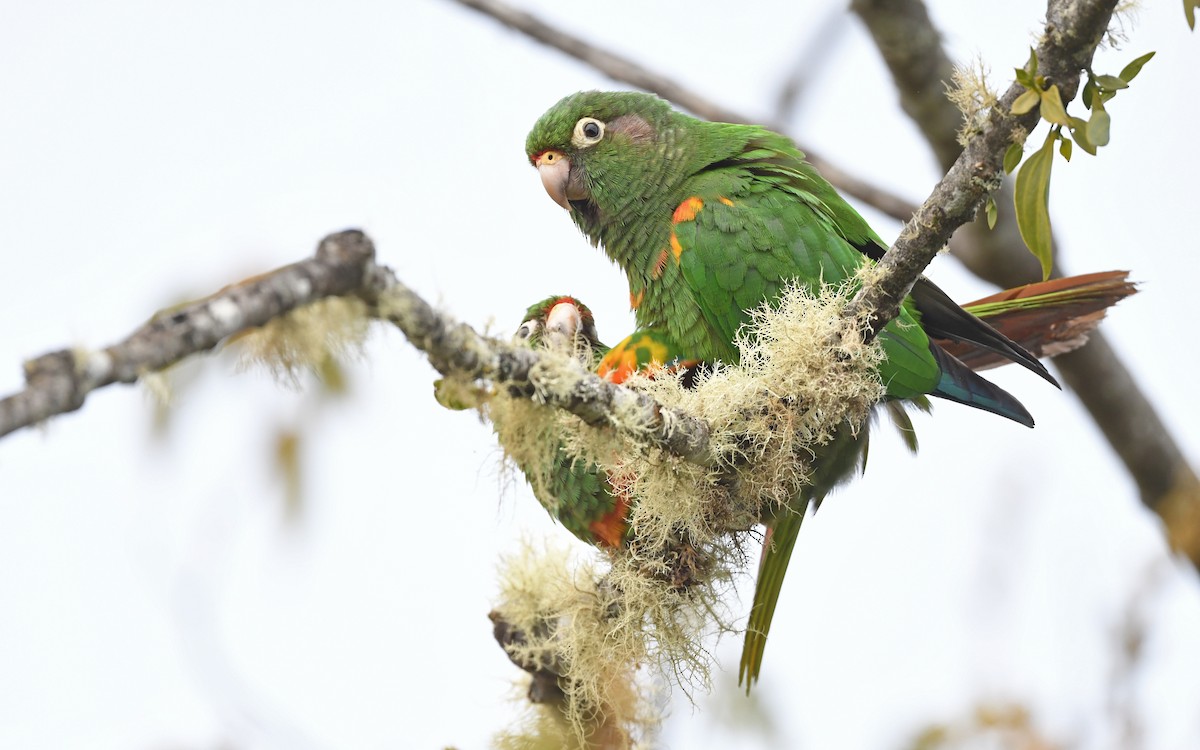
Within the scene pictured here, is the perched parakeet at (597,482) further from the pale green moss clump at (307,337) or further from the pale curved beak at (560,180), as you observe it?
the pale green moss clump at (307,337)

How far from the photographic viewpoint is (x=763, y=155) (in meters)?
3.67

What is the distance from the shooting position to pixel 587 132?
13.1 ft

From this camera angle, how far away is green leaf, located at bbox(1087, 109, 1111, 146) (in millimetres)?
2020

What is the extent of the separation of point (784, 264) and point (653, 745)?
166cm

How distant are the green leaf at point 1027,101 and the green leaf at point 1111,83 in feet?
0.37

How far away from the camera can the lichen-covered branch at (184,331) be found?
47.8 inches

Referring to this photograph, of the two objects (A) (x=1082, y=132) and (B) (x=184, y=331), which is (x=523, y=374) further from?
(A) (x=1082, y=132)

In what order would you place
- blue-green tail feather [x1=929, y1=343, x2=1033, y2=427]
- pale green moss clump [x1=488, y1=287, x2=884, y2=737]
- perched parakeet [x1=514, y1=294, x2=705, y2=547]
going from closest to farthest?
pale green moss clump [x1=488, y1=287, x2=884, y2=737] < blue-green tail feather [x1=929, y1=343, x2=1033, y2=427] < perched parakeet [x1=514, y1=294, x2=705, y2=547]

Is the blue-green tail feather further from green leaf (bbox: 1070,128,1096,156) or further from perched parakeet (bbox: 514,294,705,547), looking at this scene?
green leaf (bbox: 1070,128,1096,156)

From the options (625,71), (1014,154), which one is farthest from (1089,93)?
(625,71)

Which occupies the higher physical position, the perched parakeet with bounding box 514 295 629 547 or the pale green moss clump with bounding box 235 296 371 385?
the perched parakeet with bounding box 514 295 629 547

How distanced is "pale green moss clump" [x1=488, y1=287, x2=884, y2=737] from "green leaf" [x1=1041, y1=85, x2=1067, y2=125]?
76cm

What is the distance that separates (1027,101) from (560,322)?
2.21 meters

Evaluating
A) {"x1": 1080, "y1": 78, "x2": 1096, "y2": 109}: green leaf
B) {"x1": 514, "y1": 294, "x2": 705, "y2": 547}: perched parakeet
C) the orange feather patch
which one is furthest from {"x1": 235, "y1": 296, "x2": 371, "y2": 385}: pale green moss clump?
the orange feather patch
